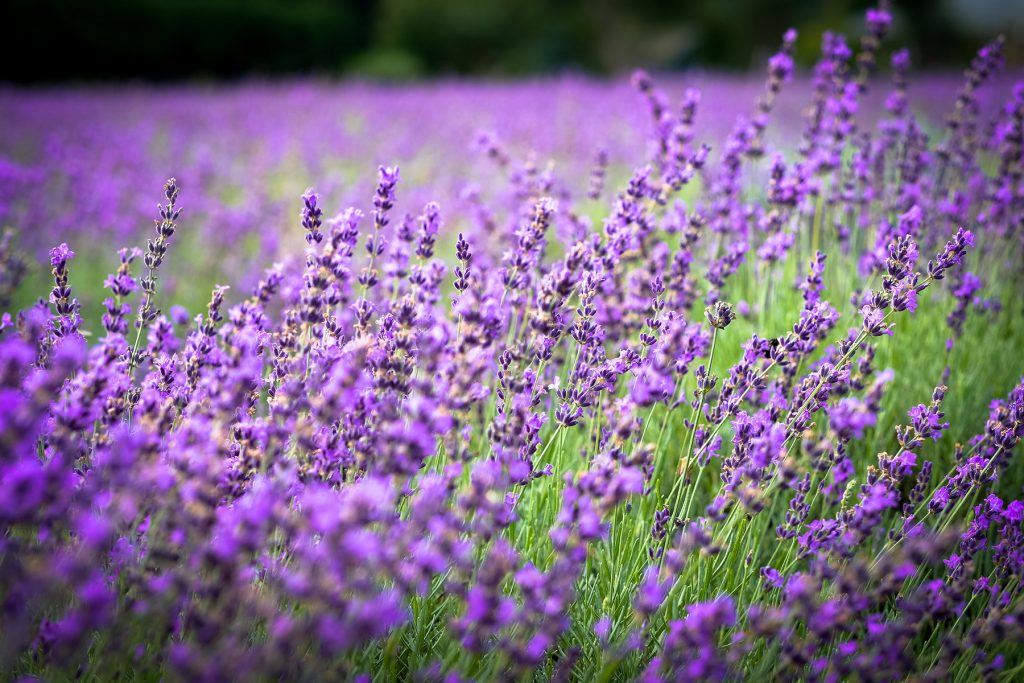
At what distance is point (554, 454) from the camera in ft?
6.93

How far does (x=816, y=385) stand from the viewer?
6.16 feet

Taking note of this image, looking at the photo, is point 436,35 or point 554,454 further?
point 436,35

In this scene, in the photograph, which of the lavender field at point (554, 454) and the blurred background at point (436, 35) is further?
the blurred background at point (436, 35)

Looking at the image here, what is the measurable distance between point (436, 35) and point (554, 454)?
22121mm

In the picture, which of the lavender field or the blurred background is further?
the blurred background

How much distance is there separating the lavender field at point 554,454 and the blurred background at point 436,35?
14.3 meters

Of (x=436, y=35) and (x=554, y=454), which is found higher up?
(x=436, y=35)

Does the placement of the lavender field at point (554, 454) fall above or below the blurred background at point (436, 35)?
below

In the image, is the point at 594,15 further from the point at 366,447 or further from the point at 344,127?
the point at 366,447

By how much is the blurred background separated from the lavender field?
47.1ft

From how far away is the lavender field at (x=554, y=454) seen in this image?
1.18 meters

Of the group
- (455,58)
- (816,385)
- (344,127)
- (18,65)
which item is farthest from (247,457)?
(455,58)

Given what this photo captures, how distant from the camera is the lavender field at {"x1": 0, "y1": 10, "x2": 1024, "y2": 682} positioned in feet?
3.88

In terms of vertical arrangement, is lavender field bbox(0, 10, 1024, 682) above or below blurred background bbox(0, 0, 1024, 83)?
below
